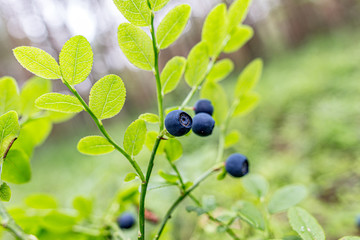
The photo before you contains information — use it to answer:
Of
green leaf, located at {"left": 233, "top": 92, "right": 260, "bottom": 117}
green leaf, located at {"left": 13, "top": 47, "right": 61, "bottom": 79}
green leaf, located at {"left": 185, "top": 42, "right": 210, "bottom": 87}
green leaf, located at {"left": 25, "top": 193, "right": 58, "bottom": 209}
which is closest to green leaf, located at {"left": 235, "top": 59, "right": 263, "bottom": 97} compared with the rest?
green leaf, located at {"left": 233, "top": 92, "right": 260, "bottom": 117}

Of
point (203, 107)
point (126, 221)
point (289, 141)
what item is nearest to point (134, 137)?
point (203, 107)

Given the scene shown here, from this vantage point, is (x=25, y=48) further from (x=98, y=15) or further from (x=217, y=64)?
(x=98, y=15)

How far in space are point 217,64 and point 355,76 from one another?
4172 mm

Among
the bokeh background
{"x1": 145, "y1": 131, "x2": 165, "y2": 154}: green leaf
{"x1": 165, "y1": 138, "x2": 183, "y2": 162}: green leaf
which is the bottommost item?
the bokeh background

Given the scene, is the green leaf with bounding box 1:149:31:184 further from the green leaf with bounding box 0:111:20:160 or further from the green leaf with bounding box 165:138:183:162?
the green leaf with bounding box 165:138:183:162

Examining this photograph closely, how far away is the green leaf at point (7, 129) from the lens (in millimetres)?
328

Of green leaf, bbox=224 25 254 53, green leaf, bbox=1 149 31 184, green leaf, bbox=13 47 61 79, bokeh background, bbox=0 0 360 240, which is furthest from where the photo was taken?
bokeh background, bbox=0 0 360 240

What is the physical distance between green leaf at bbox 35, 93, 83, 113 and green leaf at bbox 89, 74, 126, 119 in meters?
0.02

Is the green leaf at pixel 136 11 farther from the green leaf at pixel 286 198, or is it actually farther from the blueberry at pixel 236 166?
the green leaf at pixel 286 198

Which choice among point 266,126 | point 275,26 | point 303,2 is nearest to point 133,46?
point 266,126

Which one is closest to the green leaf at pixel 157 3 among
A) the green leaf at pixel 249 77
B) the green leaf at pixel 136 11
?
the green leaf at pixel 136 11

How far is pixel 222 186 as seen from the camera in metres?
1.35

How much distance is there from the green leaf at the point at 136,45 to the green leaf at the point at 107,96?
5cm

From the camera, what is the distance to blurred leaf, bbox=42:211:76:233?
0.53 m
